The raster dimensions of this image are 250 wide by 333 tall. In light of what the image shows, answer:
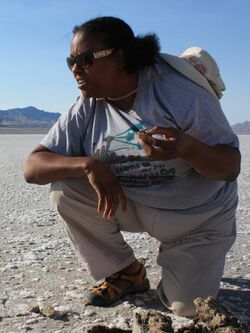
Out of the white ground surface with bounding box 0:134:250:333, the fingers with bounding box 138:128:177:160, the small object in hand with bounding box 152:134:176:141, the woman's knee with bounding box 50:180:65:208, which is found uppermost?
the small object in hand with bounding box 152:134:176:141

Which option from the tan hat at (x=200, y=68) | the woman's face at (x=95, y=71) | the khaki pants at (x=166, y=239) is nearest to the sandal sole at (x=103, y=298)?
the khaki pants at (x=166, y=239)

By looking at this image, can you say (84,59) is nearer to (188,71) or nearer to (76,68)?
(76,68)

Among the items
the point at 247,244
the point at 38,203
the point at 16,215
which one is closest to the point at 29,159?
the point at 247,244

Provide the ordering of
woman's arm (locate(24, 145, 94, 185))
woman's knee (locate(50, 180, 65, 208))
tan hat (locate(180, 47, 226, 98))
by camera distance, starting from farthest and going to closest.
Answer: woman's knee (locate(50, 180, 65, 208)), tan hat (locate(180, 47, 226, 98)), woman's arm (locate(24, 145, 94, 185))

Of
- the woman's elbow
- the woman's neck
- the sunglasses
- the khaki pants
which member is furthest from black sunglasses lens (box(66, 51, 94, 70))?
the woman's elbow

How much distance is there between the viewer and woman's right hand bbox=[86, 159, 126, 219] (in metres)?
3.25

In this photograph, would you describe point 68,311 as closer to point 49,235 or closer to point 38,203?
point 49,235

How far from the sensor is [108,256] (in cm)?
370

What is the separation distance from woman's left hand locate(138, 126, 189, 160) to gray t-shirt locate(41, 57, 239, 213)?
27cm

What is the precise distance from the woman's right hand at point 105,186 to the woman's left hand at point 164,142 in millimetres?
337

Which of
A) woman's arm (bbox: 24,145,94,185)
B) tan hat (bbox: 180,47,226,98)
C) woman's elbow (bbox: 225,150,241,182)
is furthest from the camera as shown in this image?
tan hat (bbox: 180,47,226,98)

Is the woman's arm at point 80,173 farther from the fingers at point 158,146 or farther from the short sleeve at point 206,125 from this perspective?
the short sleeve at point 206,125

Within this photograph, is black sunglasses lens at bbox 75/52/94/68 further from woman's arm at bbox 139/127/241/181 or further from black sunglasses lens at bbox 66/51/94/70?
woman's arm at bbox 139/127/241/181

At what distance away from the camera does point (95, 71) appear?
3330 millimetres
